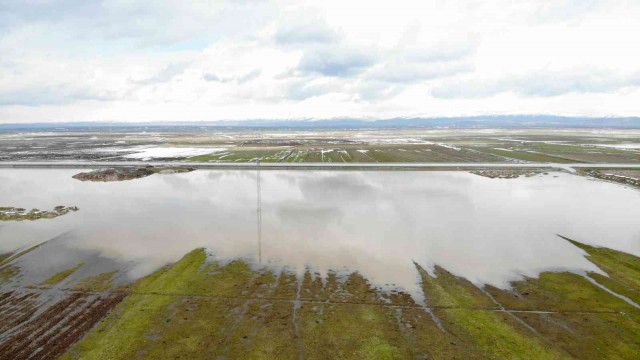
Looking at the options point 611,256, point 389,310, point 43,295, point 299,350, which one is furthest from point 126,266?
point 611,256

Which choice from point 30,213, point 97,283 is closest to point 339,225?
point 97,283

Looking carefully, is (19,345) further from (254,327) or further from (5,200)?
(5,200)

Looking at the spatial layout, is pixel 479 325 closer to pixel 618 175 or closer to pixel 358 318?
pixel 358 318

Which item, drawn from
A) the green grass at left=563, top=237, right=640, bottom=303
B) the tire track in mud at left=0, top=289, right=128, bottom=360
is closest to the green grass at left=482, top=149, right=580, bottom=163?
the green grass at left=563, top=237, right=640, bottom=303

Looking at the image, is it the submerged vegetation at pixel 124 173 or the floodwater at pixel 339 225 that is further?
the submerged vegetation at pixel 124 173

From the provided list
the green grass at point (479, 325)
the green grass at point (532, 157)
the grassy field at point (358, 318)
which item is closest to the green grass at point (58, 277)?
the grassy field at point (358, 318)

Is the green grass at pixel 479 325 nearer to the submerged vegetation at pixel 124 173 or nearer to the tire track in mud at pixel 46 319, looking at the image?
the tire track in mud at pixel 46 319

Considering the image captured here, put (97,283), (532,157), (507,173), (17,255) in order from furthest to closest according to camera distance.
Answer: (532,157)
(507,173)
(17,255)
(97,283)
